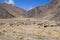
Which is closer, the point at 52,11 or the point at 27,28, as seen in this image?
the point at 27,28

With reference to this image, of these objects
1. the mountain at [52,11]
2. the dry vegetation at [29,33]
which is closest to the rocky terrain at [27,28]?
the dry vegetation at [29,33]

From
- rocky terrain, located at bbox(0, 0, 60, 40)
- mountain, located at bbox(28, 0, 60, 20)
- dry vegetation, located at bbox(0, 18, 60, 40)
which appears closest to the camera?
dry vegetation, located at bbox(0, 18, 60, 40)

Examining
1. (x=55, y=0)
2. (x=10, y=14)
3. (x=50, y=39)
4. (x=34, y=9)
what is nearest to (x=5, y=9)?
(x=10, y=14)

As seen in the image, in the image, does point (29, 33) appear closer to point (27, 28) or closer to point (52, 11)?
point (27, 28)

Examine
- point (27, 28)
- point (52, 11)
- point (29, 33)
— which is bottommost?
point (29, 33)

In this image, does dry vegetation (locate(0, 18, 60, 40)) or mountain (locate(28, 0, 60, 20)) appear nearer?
dry vegetation (locate(0, 18, 60, 40))

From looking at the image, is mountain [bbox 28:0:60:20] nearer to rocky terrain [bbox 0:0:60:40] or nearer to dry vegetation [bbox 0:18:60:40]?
rocky terrain [bbox 0:0:60:40]

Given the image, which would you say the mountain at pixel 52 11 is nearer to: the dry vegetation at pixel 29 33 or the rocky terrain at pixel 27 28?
the rocky terrain at pixel 27 28

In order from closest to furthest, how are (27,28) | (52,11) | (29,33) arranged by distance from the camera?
(29,33)
(27,28)
(52,11)

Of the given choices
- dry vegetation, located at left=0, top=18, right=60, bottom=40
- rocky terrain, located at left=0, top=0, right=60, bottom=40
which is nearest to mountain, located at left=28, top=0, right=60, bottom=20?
rocky terrain, located at left=0, top=0, right=60, bottom=40

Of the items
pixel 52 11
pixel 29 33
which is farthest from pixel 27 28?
pixel 52 11

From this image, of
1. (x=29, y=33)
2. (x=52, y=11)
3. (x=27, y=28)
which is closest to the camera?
(x=29, y=33)

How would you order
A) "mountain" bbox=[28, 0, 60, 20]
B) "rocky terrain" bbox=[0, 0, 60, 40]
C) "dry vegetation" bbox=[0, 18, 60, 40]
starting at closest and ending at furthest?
"dry vegetation" bbox=[0, 18, 60, 40]
"rocky terrain" bbox=[0, 0, 60, 40]
"mountain" bbox=[28, 0, 60, 20]

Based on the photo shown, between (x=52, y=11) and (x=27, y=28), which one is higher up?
(x=52, y=11)
